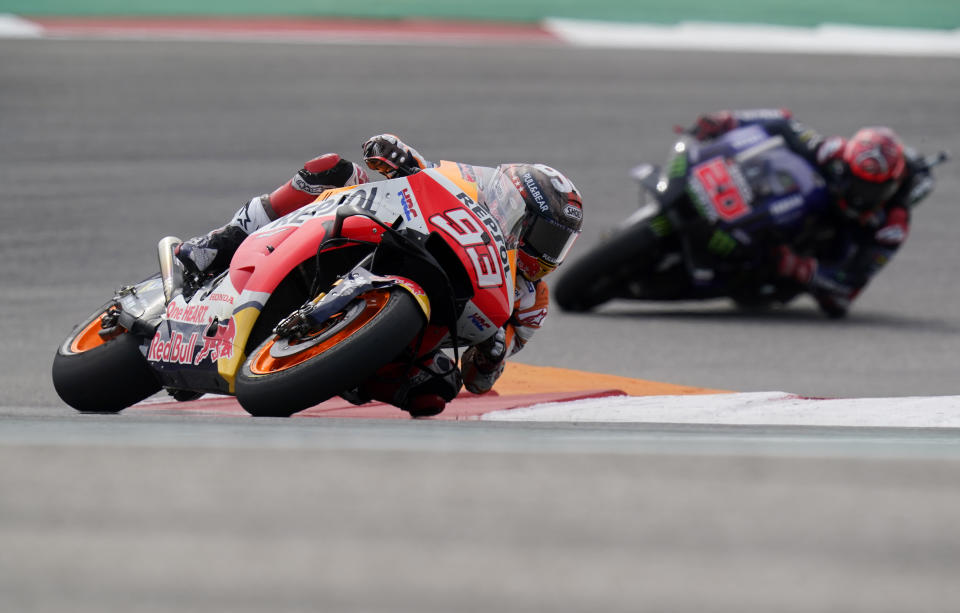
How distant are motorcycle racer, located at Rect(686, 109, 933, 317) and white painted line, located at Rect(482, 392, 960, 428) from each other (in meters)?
3.81

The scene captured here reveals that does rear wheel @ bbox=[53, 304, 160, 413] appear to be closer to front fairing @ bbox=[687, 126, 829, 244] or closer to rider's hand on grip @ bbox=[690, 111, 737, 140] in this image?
front fairing @ bbox=[687, 126, 829, 244]

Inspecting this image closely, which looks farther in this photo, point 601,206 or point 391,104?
point 391,104

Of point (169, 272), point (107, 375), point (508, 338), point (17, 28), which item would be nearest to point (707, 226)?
point (508, 338)

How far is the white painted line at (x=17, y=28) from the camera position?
15.3 m

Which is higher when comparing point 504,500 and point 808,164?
point 504,500

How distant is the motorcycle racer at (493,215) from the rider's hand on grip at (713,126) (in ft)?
15.1

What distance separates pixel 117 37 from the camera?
15.7 meters

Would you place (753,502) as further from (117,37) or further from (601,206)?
(117,37)

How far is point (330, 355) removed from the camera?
445 cm

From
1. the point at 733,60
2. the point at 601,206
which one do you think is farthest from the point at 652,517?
the point at 733,60

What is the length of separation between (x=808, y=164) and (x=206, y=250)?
213 inches

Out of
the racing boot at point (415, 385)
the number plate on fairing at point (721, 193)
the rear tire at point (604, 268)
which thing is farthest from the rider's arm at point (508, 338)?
the number plate on fairing at point (721, 193)

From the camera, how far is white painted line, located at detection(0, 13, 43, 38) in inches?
604

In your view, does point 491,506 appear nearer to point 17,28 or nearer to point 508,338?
point 508,338
